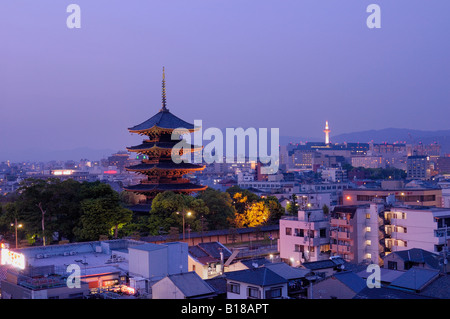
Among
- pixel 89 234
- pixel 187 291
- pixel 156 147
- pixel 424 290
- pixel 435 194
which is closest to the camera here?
pixel 187 291

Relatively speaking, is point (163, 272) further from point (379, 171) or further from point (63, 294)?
point (379, 171)

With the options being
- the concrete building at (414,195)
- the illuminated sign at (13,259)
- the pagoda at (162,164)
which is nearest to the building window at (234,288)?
the illuminated sign at (13,259)

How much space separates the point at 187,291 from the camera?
11555 mm

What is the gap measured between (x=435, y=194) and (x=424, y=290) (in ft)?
104

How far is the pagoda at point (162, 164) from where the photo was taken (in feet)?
112

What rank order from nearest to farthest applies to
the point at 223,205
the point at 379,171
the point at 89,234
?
the point at 89,234
the point at 223,205
the point at 379,171

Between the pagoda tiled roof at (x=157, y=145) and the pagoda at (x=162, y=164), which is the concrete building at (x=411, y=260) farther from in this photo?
the pagoda tiled roof at (x=157, y=145)

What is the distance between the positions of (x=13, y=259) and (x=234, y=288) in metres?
7.40

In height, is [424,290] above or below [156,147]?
below

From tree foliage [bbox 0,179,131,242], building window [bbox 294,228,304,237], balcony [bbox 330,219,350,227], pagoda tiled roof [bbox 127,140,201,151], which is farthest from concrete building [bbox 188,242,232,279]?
pagoda tiled roof [bbox 127,140,201,151]

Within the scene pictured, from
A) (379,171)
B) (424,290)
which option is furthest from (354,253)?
(379,171)

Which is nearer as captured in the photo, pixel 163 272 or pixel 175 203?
pixel 163 272

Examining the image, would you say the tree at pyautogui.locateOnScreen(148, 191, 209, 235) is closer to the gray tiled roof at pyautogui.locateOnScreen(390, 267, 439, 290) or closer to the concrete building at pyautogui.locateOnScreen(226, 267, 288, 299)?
the concrete building at pyautogui.locateOnScreen(226, 267, 288, 299)

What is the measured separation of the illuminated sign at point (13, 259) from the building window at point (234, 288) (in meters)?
6.19
